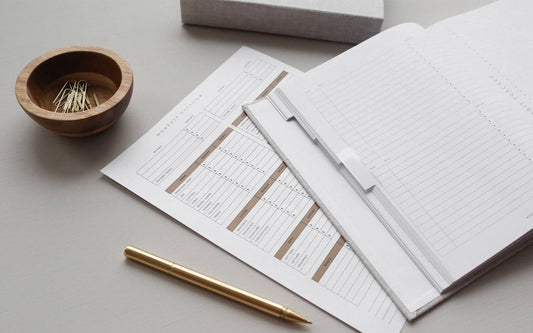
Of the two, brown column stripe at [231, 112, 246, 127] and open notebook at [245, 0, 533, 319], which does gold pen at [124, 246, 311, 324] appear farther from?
brown column stripe at [231, 112, 246, 127]

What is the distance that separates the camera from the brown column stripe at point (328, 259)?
0.53 m

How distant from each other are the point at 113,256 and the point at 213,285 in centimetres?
12

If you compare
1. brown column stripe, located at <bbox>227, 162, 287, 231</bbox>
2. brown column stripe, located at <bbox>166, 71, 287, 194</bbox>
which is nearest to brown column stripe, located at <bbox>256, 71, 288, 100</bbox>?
brown column stripe, located at <bbox>166, 71, 287, 194</bbox>

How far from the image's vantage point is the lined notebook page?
54 cm

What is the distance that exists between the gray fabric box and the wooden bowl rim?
0.65 ft

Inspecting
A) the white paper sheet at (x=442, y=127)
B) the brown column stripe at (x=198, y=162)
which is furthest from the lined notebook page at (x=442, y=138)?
the brown column stripe at (x=198, y=162)

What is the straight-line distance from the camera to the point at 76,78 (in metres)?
0.65

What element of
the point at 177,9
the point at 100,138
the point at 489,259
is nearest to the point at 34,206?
the point at 100,138

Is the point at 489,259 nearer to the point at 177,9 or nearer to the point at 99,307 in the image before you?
the point at 99,307

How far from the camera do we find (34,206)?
57cm

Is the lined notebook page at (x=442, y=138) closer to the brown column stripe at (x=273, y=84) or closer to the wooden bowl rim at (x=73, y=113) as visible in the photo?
the brown column stripe at (x=273, y=84)

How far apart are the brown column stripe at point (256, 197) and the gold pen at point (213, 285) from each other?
A: 0.24ft

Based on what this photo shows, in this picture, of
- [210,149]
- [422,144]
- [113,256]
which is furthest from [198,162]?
[422,144]

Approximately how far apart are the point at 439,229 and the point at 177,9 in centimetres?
55
